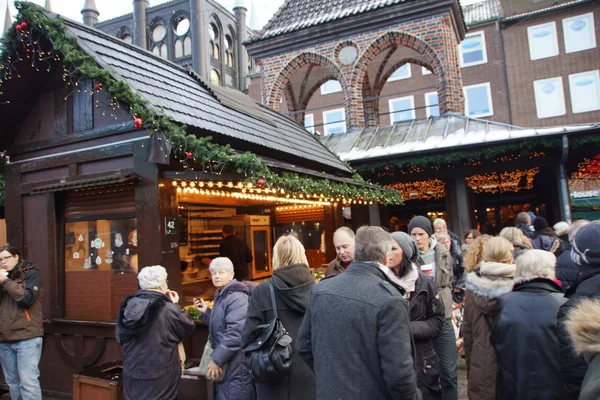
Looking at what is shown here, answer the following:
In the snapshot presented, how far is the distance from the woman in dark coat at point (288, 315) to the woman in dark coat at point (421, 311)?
74 cm

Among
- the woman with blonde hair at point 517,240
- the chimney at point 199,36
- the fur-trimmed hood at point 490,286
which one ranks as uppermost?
the chimney at point 199,36

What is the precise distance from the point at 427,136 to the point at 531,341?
28.2ft

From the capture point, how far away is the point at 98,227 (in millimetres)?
5812

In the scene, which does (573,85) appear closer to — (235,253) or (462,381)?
(235,253)

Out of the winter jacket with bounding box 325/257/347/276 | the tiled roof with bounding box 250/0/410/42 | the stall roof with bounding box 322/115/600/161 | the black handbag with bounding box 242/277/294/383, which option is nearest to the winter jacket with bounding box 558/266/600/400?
the black handbag with bounding box 242/277/294/383

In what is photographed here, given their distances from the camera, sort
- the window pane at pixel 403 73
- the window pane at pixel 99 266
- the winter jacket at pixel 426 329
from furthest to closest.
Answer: the window pane at pixel 403 73, the window pane at pixel 99 266, the winter jacket at pixel 426 329

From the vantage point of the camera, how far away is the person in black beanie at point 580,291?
2371 millimetres

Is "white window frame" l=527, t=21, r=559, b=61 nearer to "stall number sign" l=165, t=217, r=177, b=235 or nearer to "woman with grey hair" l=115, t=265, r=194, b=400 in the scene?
"stall number sign" l=165, t=217, r=177, b=235

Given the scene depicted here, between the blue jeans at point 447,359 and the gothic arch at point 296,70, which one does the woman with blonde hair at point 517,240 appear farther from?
the gothic arch at point 296,70

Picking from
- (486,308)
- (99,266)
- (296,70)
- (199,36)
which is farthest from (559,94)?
(199,36)

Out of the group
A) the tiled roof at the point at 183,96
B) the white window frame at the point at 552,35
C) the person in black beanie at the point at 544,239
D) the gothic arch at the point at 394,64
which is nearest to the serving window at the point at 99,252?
the tiled roof at the point at 183,96

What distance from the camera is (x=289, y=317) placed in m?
3.16

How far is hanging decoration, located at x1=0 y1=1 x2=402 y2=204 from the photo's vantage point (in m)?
4.84

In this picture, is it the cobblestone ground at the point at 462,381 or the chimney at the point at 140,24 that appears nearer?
the cobblestone ground at the point at 462,381
